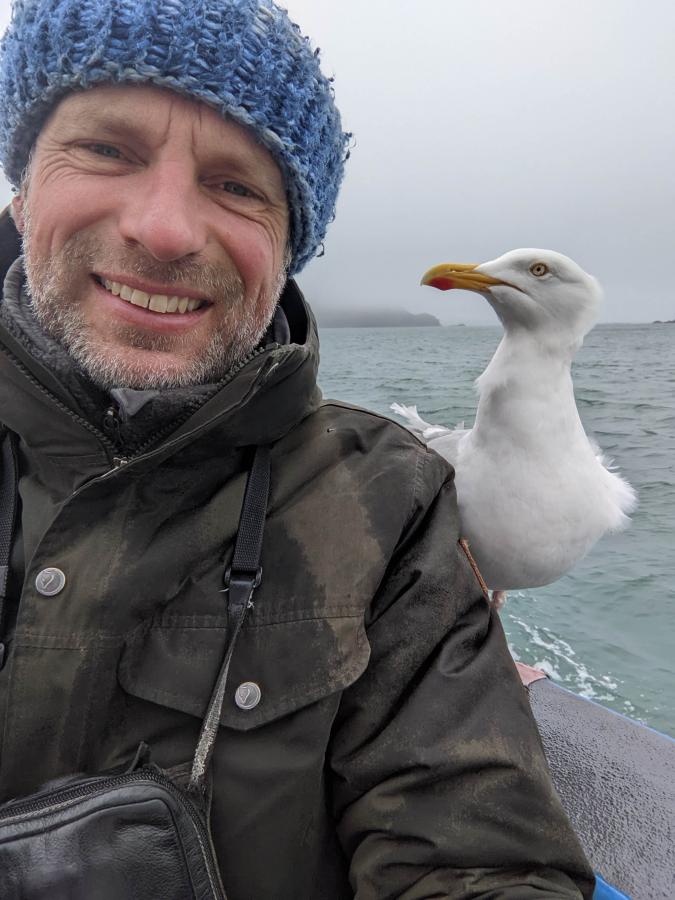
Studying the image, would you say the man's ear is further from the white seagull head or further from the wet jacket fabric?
the white seagull head

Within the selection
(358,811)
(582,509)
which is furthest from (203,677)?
(582,509)

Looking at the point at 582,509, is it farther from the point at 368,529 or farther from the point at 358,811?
the point at 358,811

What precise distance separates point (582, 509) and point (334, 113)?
5.45 ft

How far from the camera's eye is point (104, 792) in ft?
3.46

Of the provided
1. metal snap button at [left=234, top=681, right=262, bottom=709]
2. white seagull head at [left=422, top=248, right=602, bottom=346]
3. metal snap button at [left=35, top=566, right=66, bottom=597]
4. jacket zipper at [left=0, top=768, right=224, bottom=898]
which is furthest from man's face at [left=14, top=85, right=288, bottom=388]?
white seagull head at [left=422, top=248, right=602, bottom=346]

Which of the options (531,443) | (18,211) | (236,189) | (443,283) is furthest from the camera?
(443,283)

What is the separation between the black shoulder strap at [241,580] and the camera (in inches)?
47.0

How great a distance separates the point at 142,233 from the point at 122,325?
0.64 ft

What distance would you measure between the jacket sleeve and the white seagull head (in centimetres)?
154

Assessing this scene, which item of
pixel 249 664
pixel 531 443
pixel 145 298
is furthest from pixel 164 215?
pixel 531 443

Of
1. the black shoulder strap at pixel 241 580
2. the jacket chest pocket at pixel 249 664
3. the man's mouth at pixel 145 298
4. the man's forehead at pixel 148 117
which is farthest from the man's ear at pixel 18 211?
the jacket chest pocket at pixel 249 664

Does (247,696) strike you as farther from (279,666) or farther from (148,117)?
(148,117)

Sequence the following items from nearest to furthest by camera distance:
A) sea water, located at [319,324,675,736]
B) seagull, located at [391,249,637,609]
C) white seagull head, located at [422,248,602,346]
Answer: seagull, located at [391,249,637,609] → white seagull head, located at [422,248,602,346] → sea water, located at [319,324,675,736]

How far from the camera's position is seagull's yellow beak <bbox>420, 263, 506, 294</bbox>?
9.03 feet
